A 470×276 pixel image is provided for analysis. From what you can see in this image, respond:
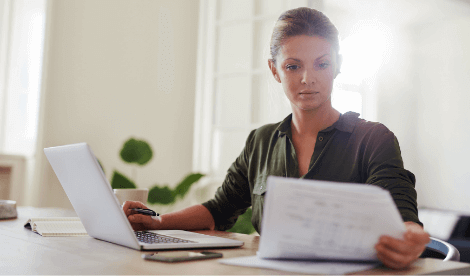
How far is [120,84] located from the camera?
3.35 metres

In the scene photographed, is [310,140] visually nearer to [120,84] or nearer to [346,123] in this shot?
[346,123]

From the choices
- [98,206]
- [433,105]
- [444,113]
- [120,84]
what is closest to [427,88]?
[433,105]

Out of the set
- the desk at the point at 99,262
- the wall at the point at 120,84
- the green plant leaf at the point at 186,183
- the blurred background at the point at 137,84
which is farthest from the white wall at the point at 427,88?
the desk at the point at 99,262

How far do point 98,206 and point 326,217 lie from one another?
1.58 feet

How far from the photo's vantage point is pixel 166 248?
82 centimetres

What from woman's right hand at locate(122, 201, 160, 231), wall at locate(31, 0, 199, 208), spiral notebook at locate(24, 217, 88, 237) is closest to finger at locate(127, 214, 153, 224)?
woman's right hand at locate(122, 201, 160, 231)

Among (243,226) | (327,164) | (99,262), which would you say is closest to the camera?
(99,262)

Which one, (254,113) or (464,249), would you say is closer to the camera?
(254,113)

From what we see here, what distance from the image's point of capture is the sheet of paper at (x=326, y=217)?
584 mm

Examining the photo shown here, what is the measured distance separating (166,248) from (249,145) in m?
0.73

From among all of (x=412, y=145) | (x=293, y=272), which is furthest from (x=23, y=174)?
(x=412, y=145)

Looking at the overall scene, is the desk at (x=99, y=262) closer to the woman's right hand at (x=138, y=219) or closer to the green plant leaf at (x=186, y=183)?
the woman's right hand at (x=138, y=219)

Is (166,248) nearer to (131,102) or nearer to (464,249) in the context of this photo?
(131,102)

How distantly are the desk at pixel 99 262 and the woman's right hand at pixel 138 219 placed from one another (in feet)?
0.51
